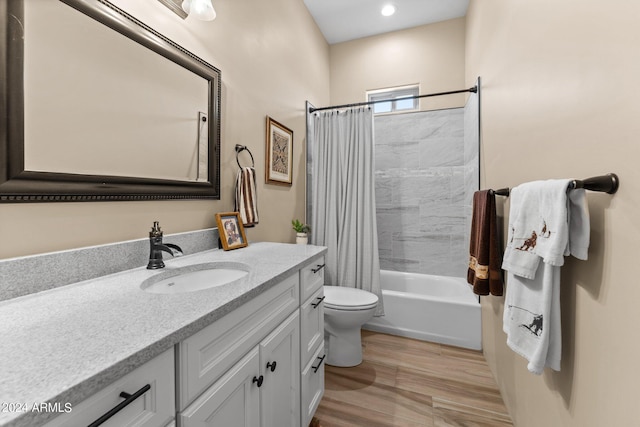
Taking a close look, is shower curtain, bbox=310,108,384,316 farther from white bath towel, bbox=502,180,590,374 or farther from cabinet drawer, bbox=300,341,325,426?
white bath towel, bbox=502,180,590,374

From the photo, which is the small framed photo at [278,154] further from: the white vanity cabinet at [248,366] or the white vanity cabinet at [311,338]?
the white vanity cabinet at [248,366]

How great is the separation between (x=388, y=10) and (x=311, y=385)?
3137mm

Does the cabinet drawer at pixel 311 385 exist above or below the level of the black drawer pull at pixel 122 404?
below

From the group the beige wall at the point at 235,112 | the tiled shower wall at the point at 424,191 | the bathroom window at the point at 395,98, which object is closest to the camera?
the beige wall at the point at 235,112

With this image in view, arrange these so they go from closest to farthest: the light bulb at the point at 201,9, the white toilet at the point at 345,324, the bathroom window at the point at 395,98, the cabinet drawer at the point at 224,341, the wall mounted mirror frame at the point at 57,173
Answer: the cabinet drawer at the point at 224,341 < the wall mounted mirror frame at the point at 57,173 < the light bulb at the point at 201,9 < the white toilet at the point at 345,324 < the bathroom window at the point at 395,98

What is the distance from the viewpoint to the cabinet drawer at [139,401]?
1.40 feet

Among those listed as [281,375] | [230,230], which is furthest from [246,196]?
[281,375]

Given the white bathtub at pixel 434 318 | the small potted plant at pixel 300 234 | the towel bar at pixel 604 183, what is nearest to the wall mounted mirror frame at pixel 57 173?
Result: the small potted plant at pixel 300 234

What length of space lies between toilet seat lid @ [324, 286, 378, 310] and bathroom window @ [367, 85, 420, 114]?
2.03 meters

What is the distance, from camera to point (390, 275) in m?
3.00

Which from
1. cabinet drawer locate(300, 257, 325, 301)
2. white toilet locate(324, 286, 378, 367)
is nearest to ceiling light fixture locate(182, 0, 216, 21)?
cabinet drawer locate(300, 257, 325, 301)

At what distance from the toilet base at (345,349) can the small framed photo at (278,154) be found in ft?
4.01

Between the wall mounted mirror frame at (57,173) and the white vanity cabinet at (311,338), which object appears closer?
the wall mounted mirror frame at (57,173)

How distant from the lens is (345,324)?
1.95m
